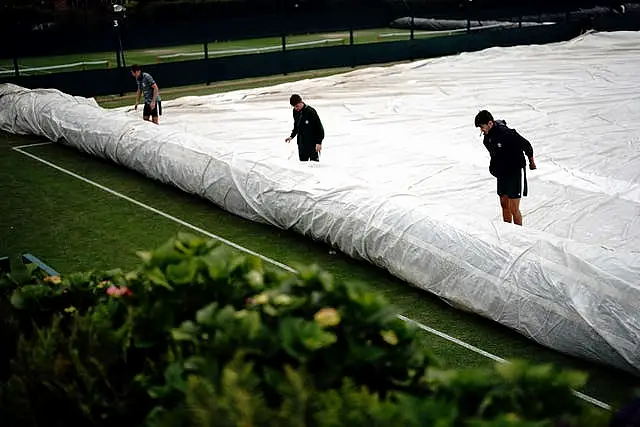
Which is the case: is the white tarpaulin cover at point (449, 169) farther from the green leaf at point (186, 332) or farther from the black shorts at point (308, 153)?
the green leaf at point (186, 332)

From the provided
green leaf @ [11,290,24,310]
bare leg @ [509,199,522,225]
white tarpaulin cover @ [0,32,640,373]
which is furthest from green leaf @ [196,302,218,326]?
bare leg @ [509,199,522,225]

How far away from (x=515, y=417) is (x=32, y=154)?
1741cm

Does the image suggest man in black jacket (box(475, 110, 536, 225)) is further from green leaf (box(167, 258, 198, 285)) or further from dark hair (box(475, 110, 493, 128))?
green leaf (box(167, 258, 198, 285))

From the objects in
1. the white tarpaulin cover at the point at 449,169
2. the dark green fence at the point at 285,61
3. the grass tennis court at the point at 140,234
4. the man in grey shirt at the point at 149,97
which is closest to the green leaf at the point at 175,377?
the grass tennis court at the point at 140,234

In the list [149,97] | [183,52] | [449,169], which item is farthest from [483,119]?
[183,52]

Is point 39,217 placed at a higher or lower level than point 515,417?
lower

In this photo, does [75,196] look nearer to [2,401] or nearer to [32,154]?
[32,154]

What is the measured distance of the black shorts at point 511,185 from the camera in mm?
12328

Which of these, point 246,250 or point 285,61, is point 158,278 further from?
point 285,61

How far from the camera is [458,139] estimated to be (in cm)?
1809

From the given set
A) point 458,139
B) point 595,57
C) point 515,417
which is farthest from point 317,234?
point 595,57

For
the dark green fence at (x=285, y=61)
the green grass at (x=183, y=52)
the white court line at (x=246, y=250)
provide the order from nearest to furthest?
the white court line at (x=246, y=250), the dark green fence at (x=285, y=61), the green grass at (x=183, y=52)

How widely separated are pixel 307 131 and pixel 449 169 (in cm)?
259

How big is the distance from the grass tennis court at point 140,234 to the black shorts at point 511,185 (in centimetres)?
207
